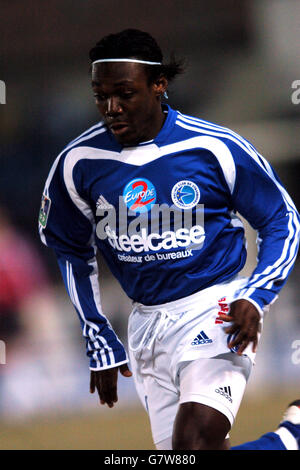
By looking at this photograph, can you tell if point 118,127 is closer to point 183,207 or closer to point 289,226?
point 183,207

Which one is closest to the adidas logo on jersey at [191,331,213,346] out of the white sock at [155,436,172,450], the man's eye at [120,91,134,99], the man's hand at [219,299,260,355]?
the man's hand at [219,299,260,355]

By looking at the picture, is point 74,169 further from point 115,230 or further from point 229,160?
point 229,160

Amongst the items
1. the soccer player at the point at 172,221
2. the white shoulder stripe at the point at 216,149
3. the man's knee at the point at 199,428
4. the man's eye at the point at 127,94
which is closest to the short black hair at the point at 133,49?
the soccer player at the point at 172,221

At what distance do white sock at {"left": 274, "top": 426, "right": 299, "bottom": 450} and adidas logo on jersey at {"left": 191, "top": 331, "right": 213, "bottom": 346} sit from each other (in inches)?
21.3

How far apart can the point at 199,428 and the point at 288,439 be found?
566 mm

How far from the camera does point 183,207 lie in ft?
9.66

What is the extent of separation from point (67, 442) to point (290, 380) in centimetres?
134

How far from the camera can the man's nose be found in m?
2.89

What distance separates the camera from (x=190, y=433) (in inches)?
103

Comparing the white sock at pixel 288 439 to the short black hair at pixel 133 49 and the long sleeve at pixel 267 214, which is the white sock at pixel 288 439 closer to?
the long sleeve at pixel 267 214

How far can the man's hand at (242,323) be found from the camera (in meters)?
2.70

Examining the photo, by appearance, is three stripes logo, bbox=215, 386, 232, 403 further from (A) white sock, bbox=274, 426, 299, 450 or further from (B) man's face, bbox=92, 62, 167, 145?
(B) man's face, bbox=92, 62, 167, 145

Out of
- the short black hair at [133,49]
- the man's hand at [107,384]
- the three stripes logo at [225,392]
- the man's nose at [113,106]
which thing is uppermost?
the short black hair at [133,49]
